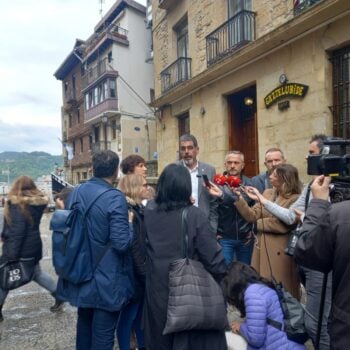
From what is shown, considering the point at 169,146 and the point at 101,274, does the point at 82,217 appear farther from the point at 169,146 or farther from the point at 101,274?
the point at 169,146

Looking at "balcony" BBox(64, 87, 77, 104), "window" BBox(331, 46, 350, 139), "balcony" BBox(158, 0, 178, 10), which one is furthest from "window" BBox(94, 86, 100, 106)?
"window" BBox(331, 46, 350, 139)

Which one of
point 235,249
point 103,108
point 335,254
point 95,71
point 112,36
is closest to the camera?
point 335,254

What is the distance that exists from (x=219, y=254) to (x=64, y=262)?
1.17 meters

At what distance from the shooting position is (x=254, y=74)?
309 inches

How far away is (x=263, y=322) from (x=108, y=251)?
1.18 metres

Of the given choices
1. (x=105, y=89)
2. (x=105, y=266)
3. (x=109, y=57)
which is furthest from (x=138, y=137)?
(x=105, y=266)

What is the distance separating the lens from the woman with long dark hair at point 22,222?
11.9 feet

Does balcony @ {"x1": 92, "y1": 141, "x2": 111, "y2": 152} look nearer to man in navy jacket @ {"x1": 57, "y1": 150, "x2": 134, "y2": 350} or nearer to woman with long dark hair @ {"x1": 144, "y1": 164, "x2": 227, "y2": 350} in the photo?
man in navy jacket @ {"x1": 57, "y1": 150, "x2": 134, "y2": 350}

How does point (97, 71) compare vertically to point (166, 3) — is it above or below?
above

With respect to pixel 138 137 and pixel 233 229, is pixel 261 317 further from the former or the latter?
pixel 138 137

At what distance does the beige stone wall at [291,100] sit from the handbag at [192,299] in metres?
5.01

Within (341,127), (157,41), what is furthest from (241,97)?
(157,41)

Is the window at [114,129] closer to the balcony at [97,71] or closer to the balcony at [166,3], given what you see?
the balcony at [97,71]

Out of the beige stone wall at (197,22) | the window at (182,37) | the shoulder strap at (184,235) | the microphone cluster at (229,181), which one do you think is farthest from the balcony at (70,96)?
the shoulder strap at (184,235)
